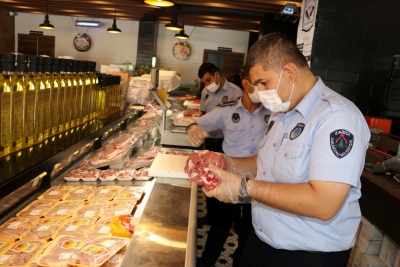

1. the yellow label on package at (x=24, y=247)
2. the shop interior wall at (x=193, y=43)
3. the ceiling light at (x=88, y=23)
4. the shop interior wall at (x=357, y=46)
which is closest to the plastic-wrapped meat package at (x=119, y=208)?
the yellow label on package at (x=24, y=247)

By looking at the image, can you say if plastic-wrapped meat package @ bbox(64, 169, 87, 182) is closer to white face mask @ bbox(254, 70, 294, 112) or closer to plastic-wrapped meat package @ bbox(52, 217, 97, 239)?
plastic-wrapped meat package @ bbox(52, 217, 97, 239)

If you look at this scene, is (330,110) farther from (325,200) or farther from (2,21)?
(2,21)

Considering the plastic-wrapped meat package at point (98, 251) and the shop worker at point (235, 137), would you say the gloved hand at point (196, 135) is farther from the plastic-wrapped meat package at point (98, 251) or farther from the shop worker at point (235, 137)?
the plastic-wrapped meat package at point (98, 251)

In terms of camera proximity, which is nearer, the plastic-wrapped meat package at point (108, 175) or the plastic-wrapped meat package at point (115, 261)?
the plastic-wrapped meat package at point (115, 261)

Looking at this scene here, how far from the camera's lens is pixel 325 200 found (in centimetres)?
127

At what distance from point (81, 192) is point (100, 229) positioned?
0.44 m

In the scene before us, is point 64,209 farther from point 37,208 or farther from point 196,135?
point 196,135

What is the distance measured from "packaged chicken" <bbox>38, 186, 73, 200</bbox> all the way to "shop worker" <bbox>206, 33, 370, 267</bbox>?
815 mm

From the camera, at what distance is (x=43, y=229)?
5.10 ft

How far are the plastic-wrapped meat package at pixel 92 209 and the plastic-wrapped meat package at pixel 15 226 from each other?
0.22 m

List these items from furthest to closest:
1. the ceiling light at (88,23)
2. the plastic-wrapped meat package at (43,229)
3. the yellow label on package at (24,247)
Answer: the ceiling light at (88,23) → the plastic-wrapped meat package at (43,229) → the yellow label on package at (24,247)

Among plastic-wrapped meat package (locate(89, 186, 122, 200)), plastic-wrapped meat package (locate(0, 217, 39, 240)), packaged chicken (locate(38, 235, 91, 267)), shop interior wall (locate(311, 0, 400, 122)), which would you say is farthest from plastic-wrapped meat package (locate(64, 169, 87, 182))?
shop interior wall (locate(311, 0, 400, 122))

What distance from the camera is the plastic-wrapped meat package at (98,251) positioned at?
4.28ft

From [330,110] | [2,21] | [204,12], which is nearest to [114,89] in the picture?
[330,110]
